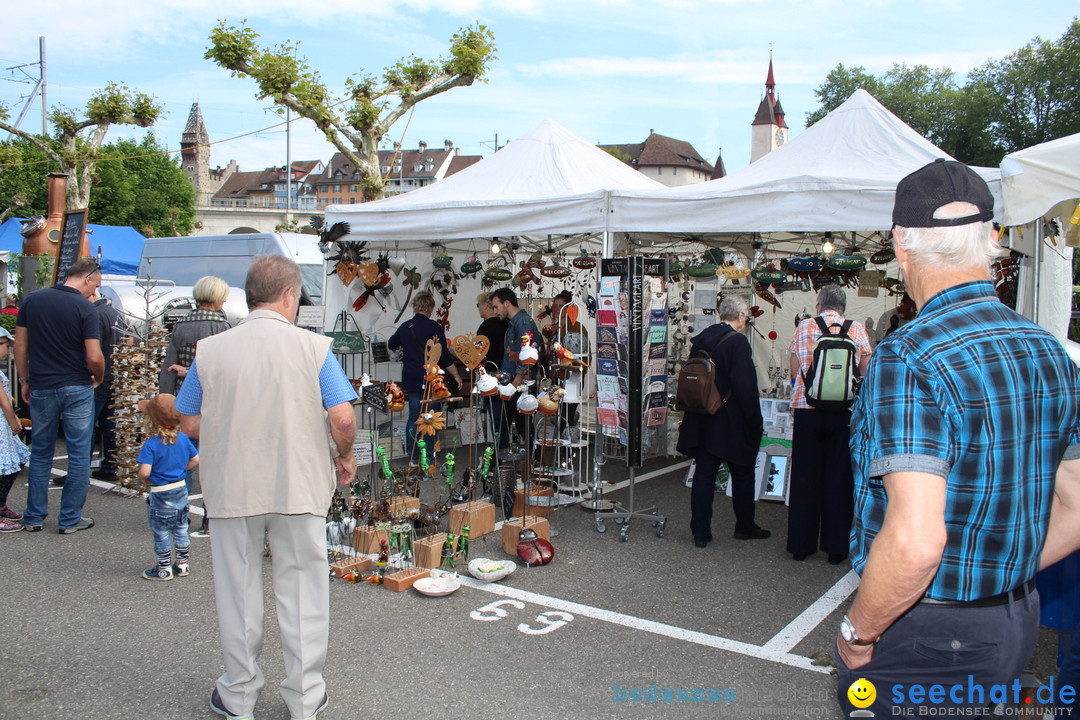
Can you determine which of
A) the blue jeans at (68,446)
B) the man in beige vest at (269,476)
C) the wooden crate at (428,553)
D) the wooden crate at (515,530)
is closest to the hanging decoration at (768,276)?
the wooden crate at (515,530)

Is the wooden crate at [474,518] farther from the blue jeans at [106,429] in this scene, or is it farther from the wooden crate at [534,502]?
the blue jeans at [106,429]

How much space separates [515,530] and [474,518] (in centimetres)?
49

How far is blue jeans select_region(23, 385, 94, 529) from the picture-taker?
5160 mm

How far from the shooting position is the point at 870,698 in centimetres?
151

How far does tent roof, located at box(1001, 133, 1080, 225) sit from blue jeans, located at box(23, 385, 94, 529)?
5606 mm

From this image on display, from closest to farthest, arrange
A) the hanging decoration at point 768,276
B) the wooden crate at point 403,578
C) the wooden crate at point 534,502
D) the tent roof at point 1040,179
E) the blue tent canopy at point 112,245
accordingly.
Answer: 1. the tent roof at point 1040,179
2. the wooden crate at point 403,578
3. the wooden crate at point 534,502
4. the hanging decoration at point 768,276
5. the blue tent canopy at point 112,245

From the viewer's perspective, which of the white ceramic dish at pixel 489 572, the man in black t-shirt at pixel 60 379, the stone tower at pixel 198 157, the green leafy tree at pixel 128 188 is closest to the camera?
the white ceramic dish at pixel 489 572

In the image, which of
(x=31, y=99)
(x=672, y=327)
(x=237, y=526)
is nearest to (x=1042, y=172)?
(x=237, y=526)

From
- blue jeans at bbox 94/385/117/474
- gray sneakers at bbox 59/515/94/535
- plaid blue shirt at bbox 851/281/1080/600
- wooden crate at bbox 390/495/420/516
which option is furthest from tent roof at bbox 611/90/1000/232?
blue jeans at bbox 94/385/117/474

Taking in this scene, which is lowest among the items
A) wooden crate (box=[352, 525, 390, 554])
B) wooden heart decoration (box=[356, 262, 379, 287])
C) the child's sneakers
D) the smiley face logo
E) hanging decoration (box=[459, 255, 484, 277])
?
the child's sneakers

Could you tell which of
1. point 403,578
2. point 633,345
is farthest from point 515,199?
point 403,578

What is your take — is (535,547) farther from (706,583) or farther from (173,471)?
(173,471)

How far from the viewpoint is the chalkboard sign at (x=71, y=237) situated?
24.1 feet

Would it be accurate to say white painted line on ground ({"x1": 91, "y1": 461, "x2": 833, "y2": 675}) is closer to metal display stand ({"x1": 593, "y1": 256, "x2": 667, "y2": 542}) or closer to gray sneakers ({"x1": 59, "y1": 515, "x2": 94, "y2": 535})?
metal display stand ({"x1": 593, "y1": 256, "x2": 667, "y2": 542})
